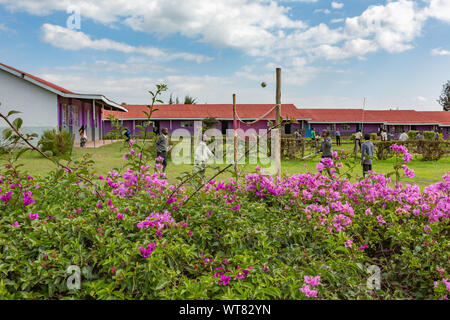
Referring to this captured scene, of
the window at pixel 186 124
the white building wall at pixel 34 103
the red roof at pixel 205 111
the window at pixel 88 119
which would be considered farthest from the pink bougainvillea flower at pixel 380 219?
the window at pixel 186 124

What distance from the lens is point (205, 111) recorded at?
36.3 meters

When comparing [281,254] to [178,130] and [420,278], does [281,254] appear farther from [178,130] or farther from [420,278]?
[178,130]

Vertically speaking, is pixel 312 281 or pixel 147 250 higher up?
pixel 147 250

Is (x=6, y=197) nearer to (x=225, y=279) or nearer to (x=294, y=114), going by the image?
(x=225, y=279)

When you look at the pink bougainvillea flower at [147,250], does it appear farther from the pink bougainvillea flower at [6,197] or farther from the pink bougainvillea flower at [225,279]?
the pink bougainvillea flower at [6,197]

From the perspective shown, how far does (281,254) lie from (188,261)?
765 mm

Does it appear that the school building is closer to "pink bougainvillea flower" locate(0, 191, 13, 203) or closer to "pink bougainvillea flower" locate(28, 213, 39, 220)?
"pink bougainvillea flower" locate(0, 191, 13, 203)

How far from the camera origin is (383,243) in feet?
10.6

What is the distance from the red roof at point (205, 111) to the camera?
113 feet

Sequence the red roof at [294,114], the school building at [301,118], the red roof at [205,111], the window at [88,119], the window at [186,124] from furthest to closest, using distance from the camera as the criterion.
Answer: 1. the window at [186,124]
2. the red roof at [294,114]
3. the school building at [301,118]
4. the red roof at [205,111]
5. the window at [88,119]

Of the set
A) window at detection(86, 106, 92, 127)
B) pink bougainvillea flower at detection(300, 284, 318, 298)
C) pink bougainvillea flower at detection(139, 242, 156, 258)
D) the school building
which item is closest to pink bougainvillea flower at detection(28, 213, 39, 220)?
pink bougainvillea flower at detection(139, 242, 156, 258)

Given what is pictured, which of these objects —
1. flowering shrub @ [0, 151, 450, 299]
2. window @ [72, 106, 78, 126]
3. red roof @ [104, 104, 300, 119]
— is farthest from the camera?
red roof @ [104, 104, 300, 119]

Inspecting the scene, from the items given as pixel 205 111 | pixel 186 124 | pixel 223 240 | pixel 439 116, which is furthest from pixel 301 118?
pixel 223 240

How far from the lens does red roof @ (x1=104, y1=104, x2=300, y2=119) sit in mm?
34500
